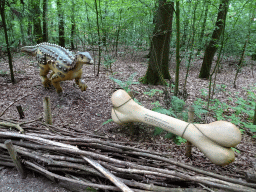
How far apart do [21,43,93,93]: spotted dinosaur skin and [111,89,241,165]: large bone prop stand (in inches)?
71.8

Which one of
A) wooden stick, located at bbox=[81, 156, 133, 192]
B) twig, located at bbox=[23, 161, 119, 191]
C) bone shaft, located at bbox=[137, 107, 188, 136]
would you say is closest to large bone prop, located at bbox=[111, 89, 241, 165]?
bone shaft, located at bbox=[137, 107, 188, 136]

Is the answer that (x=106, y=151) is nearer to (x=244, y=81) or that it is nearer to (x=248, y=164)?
(x=248, y=164)

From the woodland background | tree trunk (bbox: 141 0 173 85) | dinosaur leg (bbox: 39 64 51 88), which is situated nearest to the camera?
the woodland background

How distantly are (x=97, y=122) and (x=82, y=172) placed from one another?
202 cm

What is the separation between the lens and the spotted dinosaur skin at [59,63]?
4.07 m

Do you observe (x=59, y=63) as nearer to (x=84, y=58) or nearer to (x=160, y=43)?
(x=84, y=58)

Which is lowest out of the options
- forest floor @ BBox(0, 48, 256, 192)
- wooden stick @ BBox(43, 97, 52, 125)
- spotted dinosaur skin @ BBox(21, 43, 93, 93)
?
forest floor @ BBox(0, 48, 256, 192)

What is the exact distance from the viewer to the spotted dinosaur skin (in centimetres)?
407

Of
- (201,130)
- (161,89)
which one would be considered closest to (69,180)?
(201,130)

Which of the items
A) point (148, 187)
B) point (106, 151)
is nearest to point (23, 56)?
point (106, 151)

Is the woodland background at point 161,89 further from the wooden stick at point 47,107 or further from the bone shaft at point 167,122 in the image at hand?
the wooden stick at point 47,107

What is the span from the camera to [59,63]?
4348 millimetres

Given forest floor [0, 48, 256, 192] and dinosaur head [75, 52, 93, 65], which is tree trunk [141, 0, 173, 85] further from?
dinosaur head [75, 52, 93, 65]

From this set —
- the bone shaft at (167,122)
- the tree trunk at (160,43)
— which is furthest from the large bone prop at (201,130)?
the tree trunk at (160,43)
